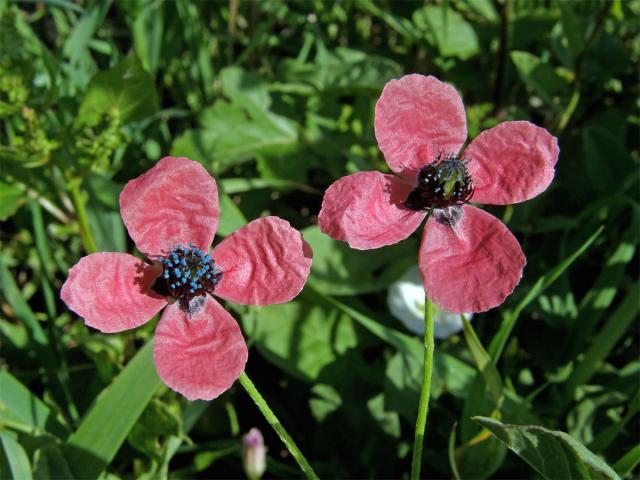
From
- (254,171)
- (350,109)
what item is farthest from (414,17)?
(254,171)

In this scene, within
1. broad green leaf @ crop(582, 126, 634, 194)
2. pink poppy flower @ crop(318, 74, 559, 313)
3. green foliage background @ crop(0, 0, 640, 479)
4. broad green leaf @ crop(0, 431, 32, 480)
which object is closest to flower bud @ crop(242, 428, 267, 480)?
green foliage background @ crop(0, 0, 640, 479)

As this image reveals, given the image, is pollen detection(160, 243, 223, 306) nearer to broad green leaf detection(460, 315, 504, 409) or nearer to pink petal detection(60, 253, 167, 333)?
pink petal detection(60, 253, 167, 333)

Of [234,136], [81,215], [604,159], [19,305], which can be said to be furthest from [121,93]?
[604,159]

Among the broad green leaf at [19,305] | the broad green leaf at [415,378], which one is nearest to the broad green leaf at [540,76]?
the broad green leaf at [415,378]

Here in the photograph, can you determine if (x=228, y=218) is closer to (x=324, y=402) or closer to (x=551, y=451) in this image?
(x=324, y=402)

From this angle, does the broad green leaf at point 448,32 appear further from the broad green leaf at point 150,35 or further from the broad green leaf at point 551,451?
the broad green leaf at point 551,451
